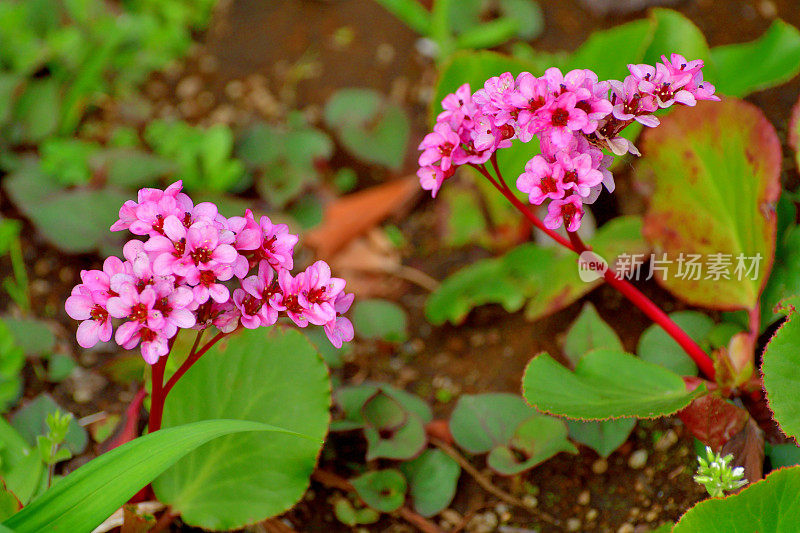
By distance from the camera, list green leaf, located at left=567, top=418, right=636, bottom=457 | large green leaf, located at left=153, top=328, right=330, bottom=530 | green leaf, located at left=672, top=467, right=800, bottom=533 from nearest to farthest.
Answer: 1. green leaf, located at left=672, top=467, right=800, bottom=533
2. large green leaf, located at left=153, top=328, right=330, bottom=530
3. green leaf, located at left=567, top=418, right=636, bottom=457

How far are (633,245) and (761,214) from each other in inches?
12.7

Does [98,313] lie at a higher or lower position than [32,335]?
higher

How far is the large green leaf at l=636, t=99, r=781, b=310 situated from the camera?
1465 millimetres

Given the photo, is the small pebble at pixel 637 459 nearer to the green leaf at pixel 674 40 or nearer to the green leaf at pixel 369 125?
the green leaf at pixel 674 40

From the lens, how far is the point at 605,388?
136 cm

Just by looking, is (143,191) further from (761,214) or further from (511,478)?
(761,214)

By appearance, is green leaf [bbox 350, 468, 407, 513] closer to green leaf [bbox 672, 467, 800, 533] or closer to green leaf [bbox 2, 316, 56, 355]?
green leaf [bbox 672, 467, 800, 533]

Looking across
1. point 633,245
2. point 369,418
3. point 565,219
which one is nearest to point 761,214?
point 633,245

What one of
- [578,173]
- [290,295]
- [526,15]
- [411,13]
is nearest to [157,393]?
[290,295]

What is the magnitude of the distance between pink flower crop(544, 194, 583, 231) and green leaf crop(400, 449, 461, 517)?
670 millimetres

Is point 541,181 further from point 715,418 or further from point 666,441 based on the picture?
point 666,441

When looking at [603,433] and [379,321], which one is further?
[379,321]

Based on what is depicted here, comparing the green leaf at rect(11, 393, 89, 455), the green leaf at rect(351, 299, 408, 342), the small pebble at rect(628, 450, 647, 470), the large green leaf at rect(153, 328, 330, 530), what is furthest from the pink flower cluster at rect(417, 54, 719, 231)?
the green leaf at rect(11, 393, 89, 455)

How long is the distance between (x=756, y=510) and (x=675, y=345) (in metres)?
0.48
